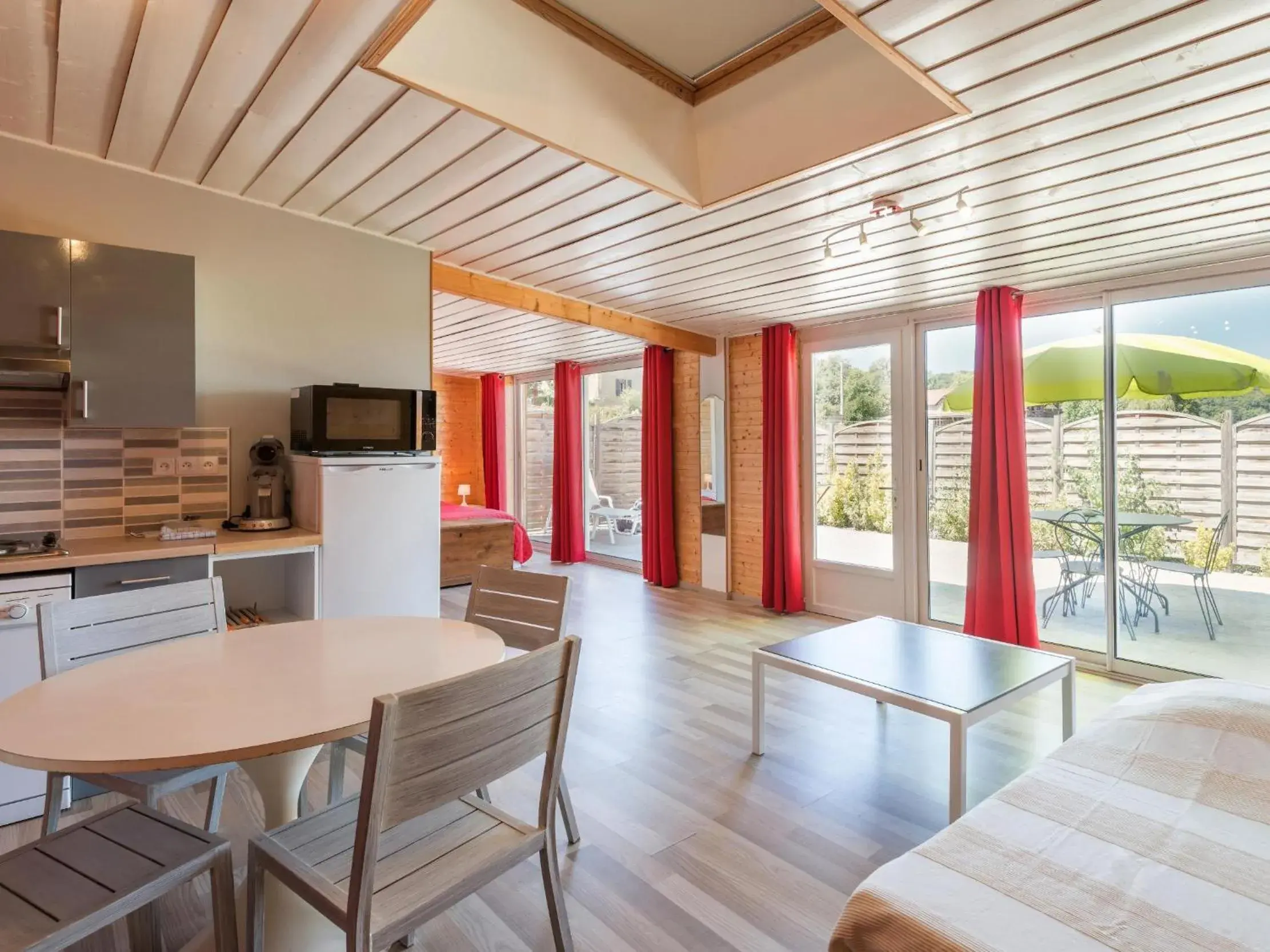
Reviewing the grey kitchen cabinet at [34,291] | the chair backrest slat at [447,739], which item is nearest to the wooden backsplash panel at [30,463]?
the grey kitchen cabinet at [34,291]

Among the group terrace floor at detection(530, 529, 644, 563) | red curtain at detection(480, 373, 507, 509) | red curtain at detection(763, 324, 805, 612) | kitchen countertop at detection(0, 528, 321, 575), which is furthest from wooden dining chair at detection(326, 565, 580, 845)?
red curtain at detection(480, 373, 507, 509)

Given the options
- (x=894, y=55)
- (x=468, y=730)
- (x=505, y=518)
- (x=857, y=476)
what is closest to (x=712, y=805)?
(x=468, y=730)

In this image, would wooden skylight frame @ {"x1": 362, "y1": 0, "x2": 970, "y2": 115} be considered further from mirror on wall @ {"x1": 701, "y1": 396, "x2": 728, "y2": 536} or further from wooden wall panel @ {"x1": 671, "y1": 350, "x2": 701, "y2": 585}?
wooden wall panel @ {"x1": 671, "y1": 350, "x2": 701, "y2": 585}

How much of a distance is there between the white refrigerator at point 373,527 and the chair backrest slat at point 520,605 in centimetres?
66

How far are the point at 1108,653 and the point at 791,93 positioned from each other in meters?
3.65

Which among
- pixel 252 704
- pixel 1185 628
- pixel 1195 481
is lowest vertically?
pixel 1185 628

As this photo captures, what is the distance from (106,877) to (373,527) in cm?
182

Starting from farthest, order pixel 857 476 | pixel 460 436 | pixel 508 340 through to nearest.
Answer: pixel 460 436 → pixel 508 340 → pixel 857 476

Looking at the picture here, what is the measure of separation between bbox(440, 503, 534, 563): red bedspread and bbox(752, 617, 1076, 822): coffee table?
13.5ft

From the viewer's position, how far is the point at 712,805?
2.42 metres

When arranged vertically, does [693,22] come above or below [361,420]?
above

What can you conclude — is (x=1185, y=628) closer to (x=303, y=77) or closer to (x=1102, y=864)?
(x=1102, y=864)

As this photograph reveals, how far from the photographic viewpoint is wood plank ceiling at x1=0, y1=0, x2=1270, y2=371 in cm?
167

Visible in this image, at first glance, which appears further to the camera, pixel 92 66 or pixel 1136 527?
pixel 1136 527
